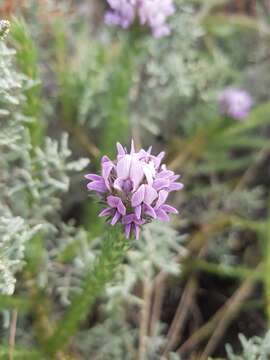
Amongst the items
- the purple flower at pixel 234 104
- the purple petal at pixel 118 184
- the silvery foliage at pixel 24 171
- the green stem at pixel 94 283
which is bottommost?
the green stem at pixel 94 283

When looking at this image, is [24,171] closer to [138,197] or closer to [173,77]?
[138,197]

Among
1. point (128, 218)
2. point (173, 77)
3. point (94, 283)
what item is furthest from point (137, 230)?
point (173, 77)

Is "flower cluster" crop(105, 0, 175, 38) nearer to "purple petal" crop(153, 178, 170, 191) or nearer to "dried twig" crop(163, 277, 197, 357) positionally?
"purple petal" crop(153, 178, 170, 191)

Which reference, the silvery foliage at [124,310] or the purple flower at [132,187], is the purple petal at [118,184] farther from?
the silvery foliage at [124,310]

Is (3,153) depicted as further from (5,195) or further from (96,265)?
(96,265)

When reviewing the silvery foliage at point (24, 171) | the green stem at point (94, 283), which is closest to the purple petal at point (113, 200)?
the green stem at point (94, 283)

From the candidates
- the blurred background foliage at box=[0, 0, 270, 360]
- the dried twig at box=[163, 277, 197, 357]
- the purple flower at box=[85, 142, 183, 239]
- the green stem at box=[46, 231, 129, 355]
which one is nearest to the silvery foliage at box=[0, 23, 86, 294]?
the blurred background foliage at box=[0, 0, 270, 360]

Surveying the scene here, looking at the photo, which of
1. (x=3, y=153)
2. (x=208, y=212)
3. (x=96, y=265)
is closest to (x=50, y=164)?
(x=3, y=153)
